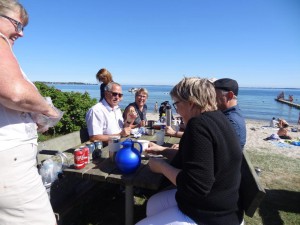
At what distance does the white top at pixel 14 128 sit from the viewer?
1.25m

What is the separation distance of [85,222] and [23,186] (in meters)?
1.95

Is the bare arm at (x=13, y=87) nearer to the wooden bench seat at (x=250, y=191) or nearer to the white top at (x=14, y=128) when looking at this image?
the white top at (x=14, y=128)

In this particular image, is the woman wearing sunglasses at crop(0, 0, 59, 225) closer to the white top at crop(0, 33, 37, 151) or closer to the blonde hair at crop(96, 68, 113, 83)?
the white top at crop(0, 33, 37, 151)

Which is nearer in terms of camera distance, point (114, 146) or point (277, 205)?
point (114, 146)

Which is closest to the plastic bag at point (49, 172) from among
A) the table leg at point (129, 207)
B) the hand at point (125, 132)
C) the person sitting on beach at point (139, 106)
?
the table leg at point (129, 207)

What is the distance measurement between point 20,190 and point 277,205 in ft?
12.6

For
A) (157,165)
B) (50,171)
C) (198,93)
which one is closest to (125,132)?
(50,171)

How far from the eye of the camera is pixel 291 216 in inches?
137

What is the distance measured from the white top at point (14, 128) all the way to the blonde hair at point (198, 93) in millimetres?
1139

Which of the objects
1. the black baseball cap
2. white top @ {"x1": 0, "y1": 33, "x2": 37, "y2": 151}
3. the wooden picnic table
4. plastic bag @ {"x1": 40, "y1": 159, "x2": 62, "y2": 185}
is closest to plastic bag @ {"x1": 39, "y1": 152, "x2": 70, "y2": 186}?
plastic bag @ {"x1": 40, "y1": 159, "x2": 62, "y2": 185}

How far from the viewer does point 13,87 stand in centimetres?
119

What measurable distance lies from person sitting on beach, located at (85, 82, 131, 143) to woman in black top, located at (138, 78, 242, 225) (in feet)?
6.17

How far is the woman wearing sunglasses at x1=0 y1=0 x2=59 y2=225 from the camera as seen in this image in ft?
3.98

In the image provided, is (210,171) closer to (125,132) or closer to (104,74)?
(125,132)
